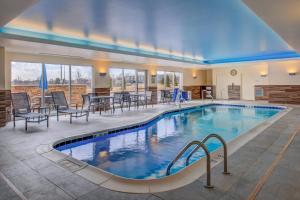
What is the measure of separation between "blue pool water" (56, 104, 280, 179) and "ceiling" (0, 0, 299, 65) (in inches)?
113

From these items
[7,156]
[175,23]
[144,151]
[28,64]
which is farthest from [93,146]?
[28,64]

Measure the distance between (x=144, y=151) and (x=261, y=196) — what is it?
9.04ft

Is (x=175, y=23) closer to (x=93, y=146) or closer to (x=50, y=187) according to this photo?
(x=93, y=146)

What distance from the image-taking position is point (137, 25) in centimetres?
528

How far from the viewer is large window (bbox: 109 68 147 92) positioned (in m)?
10.7

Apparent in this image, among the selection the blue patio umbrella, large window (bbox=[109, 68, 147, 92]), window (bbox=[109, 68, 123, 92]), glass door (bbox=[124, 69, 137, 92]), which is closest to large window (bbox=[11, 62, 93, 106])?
the blue patio umbrella

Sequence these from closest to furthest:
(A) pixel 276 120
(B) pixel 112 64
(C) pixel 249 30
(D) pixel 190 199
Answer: (D) pixel 190 199
(C) pixel 249 30
(A) pixel 276 120
(B) pixel 112 64

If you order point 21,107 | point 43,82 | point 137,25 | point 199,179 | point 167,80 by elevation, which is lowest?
point 199,179

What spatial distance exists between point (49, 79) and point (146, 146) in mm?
5530

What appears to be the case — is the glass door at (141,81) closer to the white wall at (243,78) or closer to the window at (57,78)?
the window at (57,78)

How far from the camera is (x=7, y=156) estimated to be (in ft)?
11.5

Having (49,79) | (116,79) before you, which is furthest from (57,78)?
(116,79)

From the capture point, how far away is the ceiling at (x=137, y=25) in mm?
4000

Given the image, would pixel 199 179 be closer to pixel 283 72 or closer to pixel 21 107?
pixel 21 107
